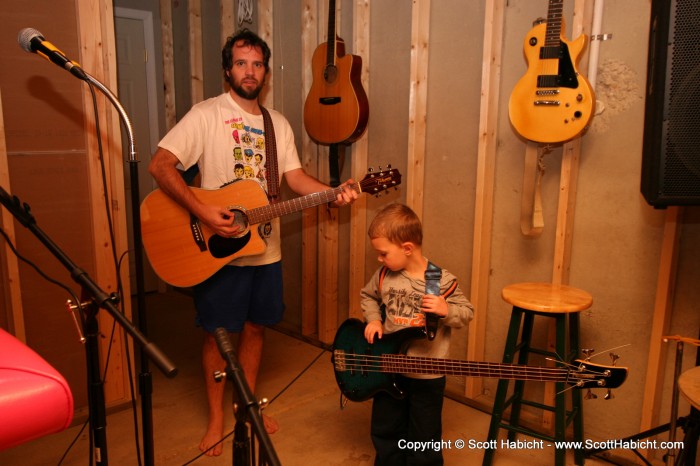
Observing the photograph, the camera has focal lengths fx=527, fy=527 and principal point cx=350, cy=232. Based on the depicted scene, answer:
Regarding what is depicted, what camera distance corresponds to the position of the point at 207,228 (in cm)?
227

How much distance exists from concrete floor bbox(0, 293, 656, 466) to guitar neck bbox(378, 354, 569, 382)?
65 cm

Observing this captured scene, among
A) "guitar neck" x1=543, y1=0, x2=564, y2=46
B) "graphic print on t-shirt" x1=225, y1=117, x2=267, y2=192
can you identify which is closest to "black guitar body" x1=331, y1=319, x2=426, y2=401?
"graphic print on t-shirt" x1=225, y1=117, x2=267, y2=192

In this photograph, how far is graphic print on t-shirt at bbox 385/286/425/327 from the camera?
1.92 meters

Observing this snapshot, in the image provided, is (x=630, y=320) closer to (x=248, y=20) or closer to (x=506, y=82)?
(x=506, y=82)

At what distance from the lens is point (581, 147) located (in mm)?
2275

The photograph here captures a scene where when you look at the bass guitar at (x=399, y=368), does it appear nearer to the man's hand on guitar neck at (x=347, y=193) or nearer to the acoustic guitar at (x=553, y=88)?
the man's hand on guitar neck at (x=347, y=193)

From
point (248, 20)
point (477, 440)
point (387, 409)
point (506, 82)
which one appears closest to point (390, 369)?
point (387, 409)

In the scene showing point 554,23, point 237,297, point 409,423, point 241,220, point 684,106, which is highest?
point 554,23

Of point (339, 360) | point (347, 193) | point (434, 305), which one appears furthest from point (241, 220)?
point (434, 305)

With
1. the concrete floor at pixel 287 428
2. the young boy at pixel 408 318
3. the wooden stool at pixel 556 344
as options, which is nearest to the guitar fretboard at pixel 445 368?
the young boy at pixel 408 318

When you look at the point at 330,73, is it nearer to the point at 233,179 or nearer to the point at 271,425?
the point at 233,179

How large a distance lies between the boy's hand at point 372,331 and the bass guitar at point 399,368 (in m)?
0.02

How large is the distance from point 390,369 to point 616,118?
1378 millimetres

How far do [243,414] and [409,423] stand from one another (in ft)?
4.13
